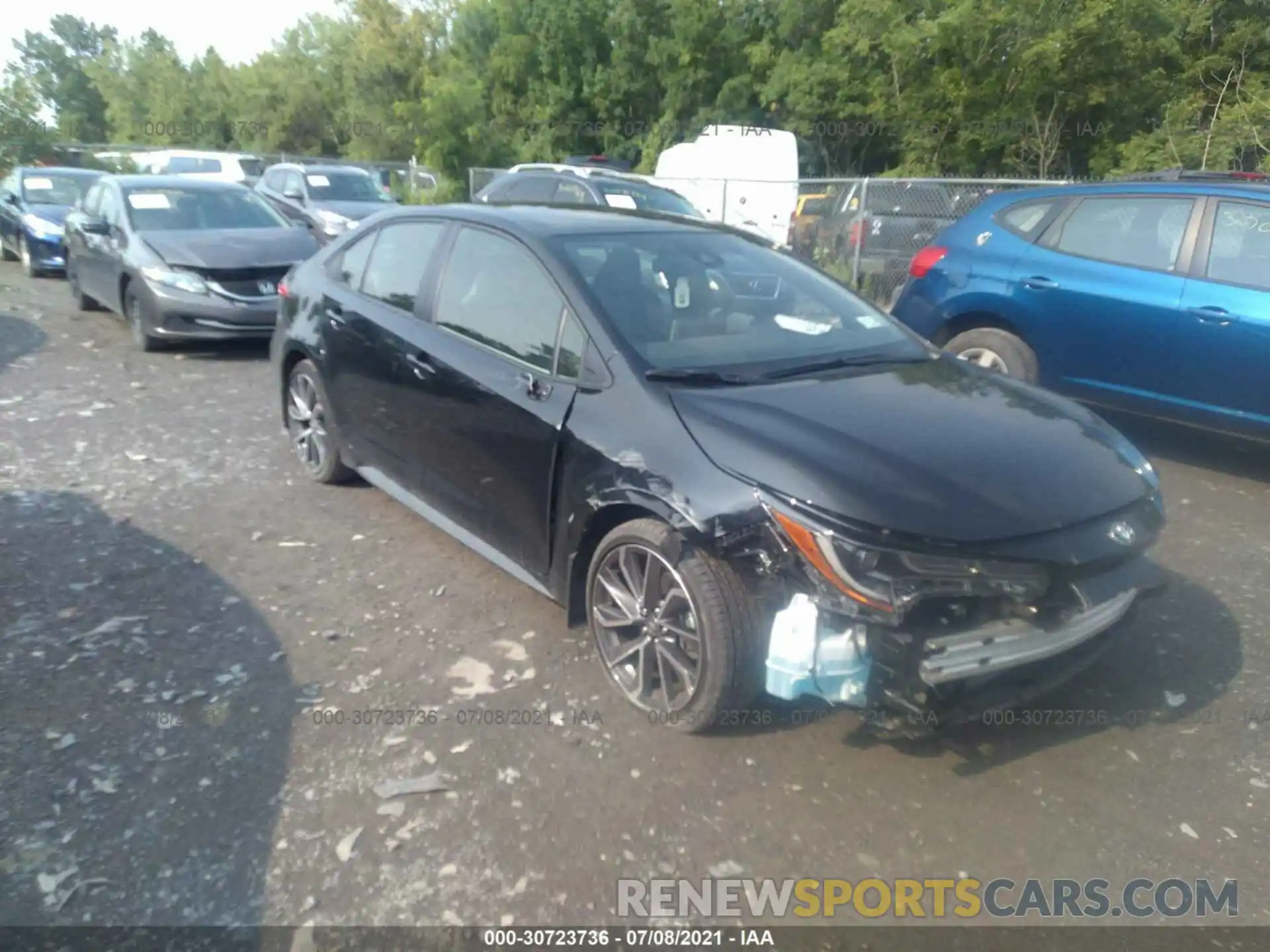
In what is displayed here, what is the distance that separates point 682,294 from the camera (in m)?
4.23

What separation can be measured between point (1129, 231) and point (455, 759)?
5484mm

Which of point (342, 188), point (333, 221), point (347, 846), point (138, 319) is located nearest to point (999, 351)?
point (347, 846)

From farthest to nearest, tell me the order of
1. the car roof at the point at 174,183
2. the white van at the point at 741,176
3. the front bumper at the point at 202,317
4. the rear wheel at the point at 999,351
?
the white van at the point at 741,176
the car roof at the point at 174,183
the front bumper at the point at 202,317
the rear wheel at the point at 999,351

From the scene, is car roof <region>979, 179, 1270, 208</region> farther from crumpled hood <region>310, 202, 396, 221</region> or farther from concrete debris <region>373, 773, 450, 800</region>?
crumpled hood <region>310, 202, 396, 221</region>

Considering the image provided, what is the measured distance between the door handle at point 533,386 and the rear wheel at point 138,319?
21.7ft

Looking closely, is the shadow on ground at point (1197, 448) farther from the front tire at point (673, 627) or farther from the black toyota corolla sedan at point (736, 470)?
the front tire at point (673, 627)

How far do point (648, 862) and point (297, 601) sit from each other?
2.28 meters

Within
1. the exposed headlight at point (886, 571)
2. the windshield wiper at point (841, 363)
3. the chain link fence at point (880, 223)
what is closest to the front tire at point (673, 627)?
the exposed headlight at point (886, 571)

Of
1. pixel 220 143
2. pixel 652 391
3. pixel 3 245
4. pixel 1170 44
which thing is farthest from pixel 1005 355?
pixel 220 143

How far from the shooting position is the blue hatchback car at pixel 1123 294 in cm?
608

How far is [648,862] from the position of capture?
3066mm

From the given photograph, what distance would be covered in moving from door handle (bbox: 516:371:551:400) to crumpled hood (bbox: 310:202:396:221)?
1186cm

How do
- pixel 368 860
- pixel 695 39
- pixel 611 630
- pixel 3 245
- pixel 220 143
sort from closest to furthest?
pixel 368 860, pixel 611 630, pixel 3 245, pixel 695 39, pixel 220 143

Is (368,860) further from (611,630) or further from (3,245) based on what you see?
(3,245)
